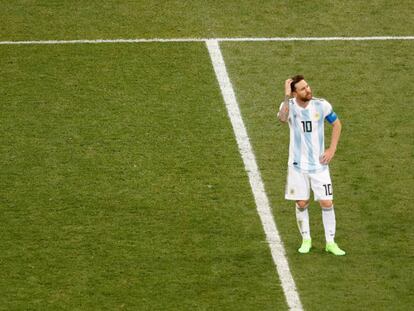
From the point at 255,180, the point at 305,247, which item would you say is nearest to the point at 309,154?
the point at 305,247

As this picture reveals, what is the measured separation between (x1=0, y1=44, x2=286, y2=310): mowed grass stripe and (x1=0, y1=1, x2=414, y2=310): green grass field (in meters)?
0.02

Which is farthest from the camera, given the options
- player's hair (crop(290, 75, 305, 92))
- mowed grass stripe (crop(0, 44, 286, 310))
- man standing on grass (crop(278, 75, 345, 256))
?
man standing on grass (crop(278, 75, 345, 256))

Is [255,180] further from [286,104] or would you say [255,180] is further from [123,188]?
[286,104]

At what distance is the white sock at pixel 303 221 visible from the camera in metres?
15.2

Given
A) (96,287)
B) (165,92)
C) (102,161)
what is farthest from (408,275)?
(165,92)

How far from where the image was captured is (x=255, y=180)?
17094mm

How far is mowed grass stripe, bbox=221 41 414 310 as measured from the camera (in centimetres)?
1459

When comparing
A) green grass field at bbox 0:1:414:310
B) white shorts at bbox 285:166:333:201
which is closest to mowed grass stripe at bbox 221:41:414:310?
green grass field at bbox 0:1:414:310

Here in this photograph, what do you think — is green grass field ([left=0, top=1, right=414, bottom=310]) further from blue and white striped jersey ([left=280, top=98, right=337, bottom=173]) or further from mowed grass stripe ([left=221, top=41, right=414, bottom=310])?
blue and white striped jersey ([left=280, top=98, right=337, bottom=173])

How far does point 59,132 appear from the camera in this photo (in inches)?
722

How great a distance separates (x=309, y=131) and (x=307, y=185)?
1.95 ft

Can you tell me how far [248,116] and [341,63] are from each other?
2103 millimetres

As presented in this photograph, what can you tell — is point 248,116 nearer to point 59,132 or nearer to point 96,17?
point 59,132

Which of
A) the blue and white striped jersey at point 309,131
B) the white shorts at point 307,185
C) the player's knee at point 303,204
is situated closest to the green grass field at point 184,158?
the player's knee at point 303,204
